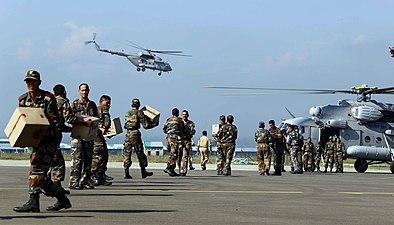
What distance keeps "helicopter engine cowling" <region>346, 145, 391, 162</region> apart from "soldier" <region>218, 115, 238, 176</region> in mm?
8581

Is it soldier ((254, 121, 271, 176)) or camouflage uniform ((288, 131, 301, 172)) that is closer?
soldier ((254, 121, 271, 176))

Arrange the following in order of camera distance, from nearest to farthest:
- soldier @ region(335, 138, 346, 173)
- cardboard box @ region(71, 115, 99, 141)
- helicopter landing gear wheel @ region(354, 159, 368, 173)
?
1. cardboard box @ region(71, 115, 99, 141)
2. soldier @ region(335, 138, 346, 173)
3. helicopter landing gear wheel @ region(354, 159, 368, 173)

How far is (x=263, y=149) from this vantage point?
24.0 meters

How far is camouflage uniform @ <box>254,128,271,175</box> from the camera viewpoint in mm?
24016

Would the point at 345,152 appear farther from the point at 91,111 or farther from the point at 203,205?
the point at 203,205

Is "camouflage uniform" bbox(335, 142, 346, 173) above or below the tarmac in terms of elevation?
above

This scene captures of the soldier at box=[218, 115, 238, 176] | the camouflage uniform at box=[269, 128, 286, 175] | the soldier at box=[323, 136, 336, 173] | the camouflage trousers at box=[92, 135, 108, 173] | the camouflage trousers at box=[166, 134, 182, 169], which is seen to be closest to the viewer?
the camouflage trousers at box=[92, 135, 108, 173]

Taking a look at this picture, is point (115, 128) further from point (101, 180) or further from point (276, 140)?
point (276, 140)

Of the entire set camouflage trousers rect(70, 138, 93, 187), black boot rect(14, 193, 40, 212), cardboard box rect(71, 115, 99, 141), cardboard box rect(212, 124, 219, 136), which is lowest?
black boot rect(14, 193, 40, 212)

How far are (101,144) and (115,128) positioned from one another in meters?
0.86

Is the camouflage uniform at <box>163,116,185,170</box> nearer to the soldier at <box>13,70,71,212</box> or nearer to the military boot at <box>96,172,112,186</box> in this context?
the military boot at <box>96,172,112,186</box>

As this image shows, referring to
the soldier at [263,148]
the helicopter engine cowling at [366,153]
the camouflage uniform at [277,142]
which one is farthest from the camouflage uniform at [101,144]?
the helicopter engine cowling at [366,153]

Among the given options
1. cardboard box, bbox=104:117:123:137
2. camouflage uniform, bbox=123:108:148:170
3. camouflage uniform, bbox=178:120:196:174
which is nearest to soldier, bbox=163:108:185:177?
camouflage uniform, bbox=178:120:196:174

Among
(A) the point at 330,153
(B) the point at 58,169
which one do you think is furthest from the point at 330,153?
(B) the point at 58,169
